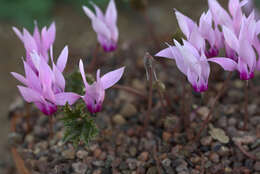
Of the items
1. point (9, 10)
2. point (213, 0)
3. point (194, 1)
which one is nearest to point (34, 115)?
point (213, 0)

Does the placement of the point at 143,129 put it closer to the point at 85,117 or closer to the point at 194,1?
the point at 85,117

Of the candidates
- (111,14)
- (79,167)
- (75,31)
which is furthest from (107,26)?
(75,31)

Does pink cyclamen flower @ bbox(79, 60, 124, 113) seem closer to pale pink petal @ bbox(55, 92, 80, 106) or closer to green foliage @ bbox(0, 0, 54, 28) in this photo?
pale pink petal @ bbox(55, 92, 80, 106)

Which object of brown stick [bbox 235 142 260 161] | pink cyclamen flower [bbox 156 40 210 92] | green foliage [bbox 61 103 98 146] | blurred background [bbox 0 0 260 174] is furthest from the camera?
blurred background [bbox 0 0 260 174]

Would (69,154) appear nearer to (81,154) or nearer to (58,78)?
(81,154)

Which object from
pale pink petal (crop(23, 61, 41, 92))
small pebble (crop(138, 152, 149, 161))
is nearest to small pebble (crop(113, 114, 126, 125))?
small pebble (crop(138, 152, 149, 161))
